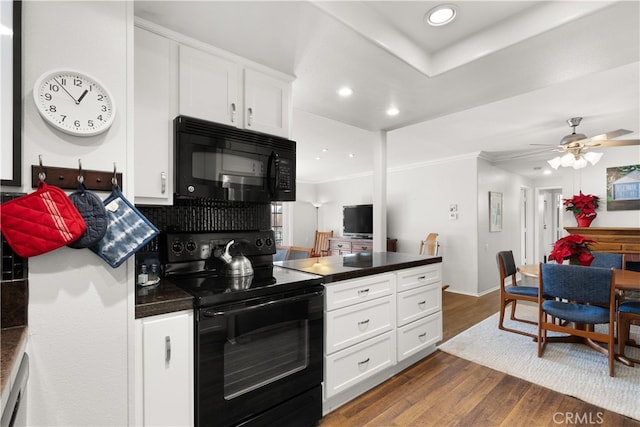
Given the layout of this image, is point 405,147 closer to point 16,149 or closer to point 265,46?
point 265,46

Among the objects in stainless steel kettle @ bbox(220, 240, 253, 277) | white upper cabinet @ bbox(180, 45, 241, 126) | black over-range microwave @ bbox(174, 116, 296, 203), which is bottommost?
stainless steel kettle @ bbox(220, 240, 253, 277)

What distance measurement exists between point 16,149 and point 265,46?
50.5 inches

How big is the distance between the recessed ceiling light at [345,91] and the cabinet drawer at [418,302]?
1.62 metres

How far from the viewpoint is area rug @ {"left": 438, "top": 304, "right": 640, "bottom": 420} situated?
207cm

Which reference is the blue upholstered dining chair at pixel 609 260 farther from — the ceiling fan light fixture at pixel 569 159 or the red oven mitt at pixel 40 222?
the red oven mitt at pixel 40 222

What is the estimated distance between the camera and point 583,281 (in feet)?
7.95

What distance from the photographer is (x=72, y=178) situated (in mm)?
1103

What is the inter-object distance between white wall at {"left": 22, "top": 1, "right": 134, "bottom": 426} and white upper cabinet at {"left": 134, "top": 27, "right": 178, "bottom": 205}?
349 mm

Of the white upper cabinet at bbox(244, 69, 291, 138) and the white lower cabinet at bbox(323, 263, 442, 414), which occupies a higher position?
the white upper cabinet at bbox(244, 69, 291, 138)

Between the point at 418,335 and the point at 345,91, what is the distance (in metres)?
2.08

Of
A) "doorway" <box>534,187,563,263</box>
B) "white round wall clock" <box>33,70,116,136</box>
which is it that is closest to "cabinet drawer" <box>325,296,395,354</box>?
"white round wall clock" <box>33,70,116,136</box>

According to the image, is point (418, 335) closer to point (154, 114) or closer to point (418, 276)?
point (418, 276)

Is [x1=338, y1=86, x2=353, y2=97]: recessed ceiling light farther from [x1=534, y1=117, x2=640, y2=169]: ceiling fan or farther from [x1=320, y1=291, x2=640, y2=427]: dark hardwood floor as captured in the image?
[x1=534, y1=117, x2=640, y2=169]: ceiling fan

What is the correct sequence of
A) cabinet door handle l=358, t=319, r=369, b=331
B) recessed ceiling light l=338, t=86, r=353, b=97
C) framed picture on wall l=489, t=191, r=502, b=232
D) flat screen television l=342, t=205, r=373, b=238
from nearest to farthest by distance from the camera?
cabinet door handle l=358, t=319, r=369, b=331 < recessed ceiling light l=338, t=86, r=353, b=97 < framed picture on wall l=489, t=191, r=502, b=232 < flat screen television l=342, t=205, r=373, b=238
